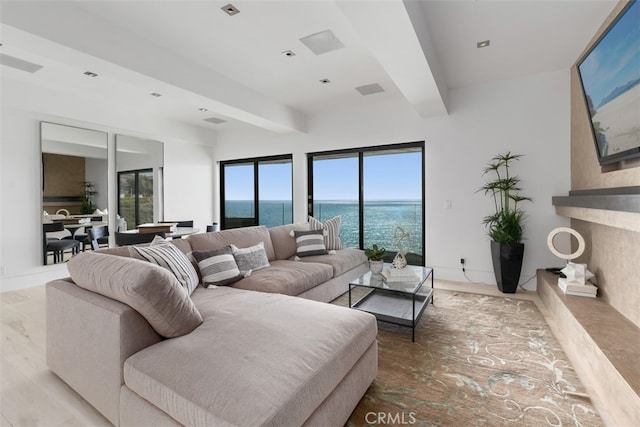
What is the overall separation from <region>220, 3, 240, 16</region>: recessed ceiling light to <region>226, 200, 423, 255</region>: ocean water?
3.47 metres

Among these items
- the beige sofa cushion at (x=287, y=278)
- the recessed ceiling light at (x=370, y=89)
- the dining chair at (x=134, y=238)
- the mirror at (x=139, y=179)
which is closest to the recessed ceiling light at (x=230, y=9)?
the recessed ceiling light at (x=370, y=89)

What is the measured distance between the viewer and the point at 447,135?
4355mm

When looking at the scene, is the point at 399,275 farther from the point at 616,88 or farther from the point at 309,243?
the point at 616,88

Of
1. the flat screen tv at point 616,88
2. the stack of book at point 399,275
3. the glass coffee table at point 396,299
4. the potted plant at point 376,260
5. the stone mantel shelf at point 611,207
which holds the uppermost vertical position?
the flat screen tv at point 616,88

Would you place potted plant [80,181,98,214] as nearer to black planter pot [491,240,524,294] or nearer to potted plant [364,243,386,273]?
potted plant [364,243,386,273]

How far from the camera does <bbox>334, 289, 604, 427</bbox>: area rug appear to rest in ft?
5.26

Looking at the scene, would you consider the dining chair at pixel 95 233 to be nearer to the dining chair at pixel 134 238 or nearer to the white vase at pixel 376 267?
the dining chair at pixel 134 238

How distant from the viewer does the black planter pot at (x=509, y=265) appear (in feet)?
12.0

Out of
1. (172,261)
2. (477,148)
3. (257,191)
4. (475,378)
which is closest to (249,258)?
(172,261)

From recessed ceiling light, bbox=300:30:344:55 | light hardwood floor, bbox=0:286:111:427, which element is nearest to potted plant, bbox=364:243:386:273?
recessed ceiling light, bbox=300:30:344:55

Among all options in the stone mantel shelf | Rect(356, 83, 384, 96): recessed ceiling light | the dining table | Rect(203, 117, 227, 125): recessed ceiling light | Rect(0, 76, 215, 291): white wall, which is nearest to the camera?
the stone mantel shelf

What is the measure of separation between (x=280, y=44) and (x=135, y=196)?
4.02 meters

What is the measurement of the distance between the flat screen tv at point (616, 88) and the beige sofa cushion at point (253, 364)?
2.27 metres

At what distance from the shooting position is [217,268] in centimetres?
258
